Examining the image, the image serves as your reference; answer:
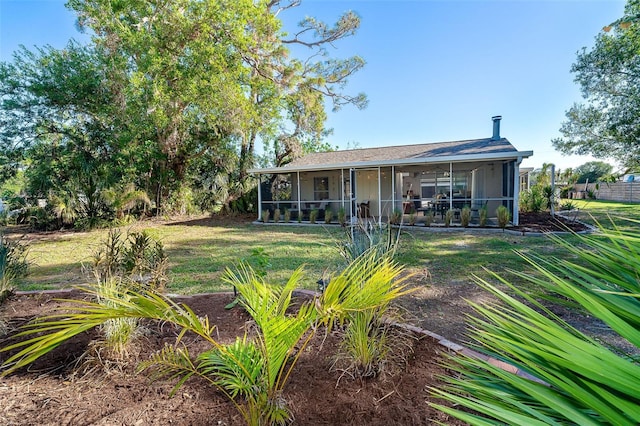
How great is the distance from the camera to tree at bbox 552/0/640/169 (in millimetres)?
14789

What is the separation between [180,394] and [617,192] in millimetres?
33693

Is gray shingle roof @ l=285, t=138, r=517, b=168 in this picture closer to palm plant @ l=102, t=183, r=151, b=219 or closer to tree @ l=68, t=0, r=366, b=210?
tree @ l=68, t=0, r=366, b=210

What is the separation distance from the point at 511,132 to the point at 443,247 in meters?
11.2

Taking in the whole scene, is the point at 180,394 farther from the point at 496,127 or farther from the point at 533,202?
the point at 533,202

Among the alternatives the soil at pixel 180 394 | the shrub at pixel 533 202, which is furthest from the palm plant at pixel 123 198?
the shrub at pixel 533 202

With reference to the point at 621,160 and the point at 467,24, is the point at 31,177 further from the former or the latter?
the point at 621,160

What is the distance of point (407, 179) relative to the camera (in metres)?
14.7

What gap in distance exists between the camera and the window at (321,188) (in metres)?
16.1

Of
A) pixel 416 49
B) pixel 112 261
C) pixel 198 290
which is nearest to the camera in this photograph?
pixel 112 261

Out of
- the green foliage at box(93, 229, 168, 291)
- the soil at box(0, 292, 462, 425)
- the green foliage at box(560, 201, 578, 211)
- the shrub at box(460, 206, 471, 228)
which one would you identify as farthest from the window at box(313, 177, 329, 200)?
the soil at box(0, 292, 462, 425)

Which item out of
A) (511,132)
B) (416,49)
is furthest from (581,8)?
(416,49)

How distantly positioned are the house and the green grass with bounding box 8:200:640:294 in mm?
2729

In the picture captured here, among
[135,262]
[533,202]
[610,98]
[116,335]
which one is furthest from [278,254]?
[610,98]

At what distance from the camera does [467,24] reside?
11266mm
